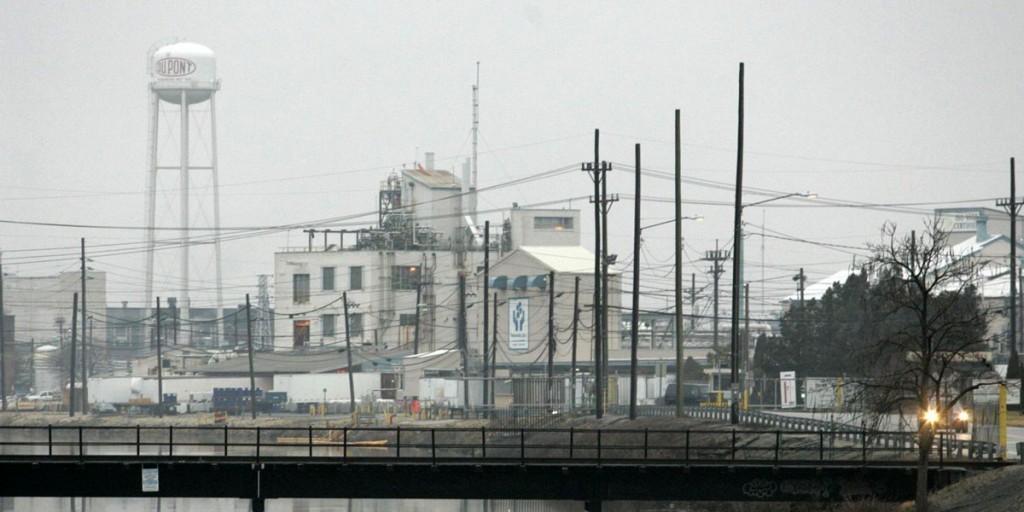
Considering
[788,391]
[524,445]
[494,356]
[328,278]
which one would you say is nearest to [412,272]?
[328,278]

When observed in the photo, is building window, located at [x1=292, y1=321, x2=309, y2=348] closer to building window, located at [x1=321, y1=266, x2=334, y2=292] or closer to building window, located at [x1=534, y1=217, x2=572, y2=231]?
building window, located at [x1=321, y1=266, x2=334, y2=292]

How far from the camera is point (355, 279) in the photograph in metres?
145

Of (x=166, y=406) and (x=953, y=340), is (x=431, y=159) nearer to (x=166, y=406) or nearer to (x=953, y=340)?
(x=166, y=406)

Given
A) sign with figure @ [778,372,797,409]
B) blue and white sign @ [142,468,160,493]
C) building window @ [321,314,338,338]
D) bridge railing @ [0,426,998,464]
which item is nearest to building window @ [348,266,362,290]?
building window @ [321,314,338,338]

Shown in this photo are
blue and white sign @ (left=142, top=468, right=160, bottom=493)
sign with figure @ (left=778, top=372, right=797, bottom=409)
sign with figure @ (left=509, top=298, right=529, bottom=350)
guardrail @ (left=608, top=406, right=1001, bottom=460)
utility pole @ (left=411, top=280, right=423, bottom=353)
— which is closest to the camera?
blue and white sign @ (left=142, top=468, right=160, bottom=493)

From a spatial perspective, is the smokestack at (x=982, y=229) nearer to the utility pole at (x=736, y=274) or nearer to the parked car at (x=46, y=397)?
the parked car at (x=46, y=397)

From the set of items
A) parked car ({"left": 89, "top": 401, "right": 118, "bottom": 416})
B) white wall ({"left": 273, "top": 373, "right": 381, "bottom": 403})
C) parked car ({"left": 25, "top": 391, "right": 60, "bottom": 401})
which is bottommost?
parked car ({"left": 25, "top": 391, "right": 60, "bottom": 401})

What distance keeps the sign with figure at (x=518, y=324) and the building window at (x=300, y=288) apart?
26772mm

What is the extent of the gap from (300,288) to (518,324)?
2842 centimetres

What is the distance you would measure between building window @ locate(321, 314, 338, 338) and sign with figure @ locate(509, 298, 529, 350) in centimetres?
2423

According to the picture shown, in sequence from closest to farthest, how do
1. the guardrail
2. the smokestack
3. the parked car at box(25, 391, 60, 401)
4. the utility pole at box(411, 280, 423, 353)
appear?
the guardrail → the utility pole at box(411, 280, 423, 353) → the parked car at box(25, 391, 60, 401) → the smokestack

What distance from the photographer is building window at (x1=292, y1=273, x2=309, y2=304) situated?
147125mm

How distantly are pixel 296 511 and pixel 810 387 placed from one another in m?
Answer: 40.2

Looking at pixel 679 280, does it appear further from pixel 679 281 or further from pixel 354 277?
pixel 354 277
